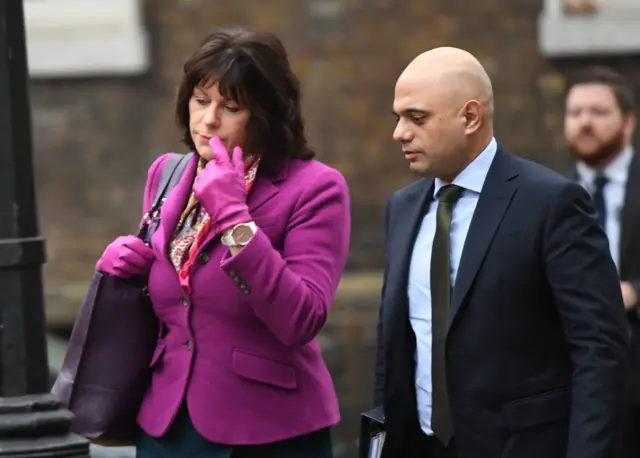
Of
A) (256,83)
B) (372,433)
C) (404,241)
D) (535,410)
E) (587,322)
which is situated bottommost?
(372,433)

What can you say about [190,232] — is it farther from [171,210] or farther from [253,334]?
[253,334]

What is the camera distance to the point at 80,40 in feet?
34.8

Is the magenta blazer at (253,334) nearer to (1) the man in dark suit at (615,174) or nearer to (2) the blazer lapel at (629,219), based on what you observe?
(1) the man in dark suit at (615,174)

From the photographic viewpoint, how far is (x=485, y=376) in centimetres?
422

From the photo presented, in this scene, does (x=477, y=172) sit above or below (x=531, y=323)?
above

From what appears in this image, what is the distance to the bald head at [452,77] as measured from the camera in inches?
167

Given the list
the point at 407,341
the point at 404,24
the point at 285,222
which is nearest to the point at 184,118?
the point at 285,222

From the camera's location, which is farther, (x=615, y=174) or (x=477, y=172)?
(x=615, y=174)

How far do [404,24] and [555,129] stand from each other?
1.10 m

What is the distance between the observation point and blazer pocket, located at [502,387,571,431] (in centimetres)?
420

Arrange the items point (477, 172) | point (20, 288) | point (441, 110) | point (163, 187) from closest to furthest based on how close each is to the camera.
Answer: point (441, 110) < point (477, 172) < point (163, 187) < point (20, 288)

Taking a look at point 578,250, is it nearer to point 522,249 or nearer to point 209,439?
point 522,249

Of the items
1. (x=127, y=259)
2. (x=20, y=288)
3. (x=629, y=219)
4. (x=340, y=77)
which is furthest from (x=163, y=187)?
(x=340, y=77)

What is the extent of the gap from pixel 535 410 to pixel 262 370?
0.68 m
